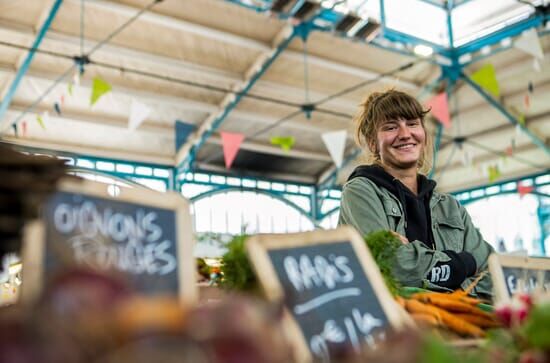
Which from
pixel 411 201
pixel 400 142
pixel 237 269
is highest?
pixel 400 142

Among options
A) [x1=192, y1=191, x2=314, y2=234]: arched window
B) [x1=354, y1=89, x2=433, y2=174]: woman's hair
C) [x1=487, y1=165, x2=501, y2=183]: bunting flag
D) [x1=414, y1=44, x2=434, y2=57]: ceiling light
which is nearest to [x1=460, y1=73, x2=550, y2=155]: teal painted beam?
[x1=414, y1=44, x2=434, y2=57]: ceiling light

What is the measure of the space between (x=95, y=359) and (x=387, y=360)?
14 cm

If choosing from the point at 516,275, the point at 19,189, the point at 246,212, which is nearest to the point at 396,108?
the point at 516,275

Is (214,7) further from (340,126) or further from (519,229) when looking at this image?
(519,229)

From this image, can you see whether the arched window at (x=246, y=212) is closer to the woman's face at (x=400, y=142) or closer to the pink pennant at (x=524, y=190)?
the pink pennant at (x=524, y=190)

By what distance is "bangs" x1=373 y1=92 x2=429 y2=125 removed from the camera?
70.4 inches

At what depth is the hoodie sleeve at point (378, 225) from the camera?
1.30 metres

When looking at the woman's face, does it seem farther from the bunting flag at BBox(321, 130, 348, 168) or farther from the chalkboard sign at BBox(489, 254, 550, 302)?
the bunting flag at BBox(321, 130, 348, 168)

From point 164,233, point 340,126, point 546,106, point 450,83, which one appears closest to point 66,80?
point 340,126

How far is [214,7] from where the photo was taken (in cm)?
916

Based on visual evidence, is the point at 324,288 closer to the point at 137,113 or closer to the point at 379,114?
the point at 379,114

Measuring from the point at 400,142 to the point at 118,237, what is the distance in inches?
49.0

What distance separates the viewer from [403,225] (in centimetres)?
164

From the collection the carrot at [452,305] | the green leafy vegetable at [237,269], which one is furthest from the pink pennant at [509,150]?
the green leafy vegetable at [237,269]
